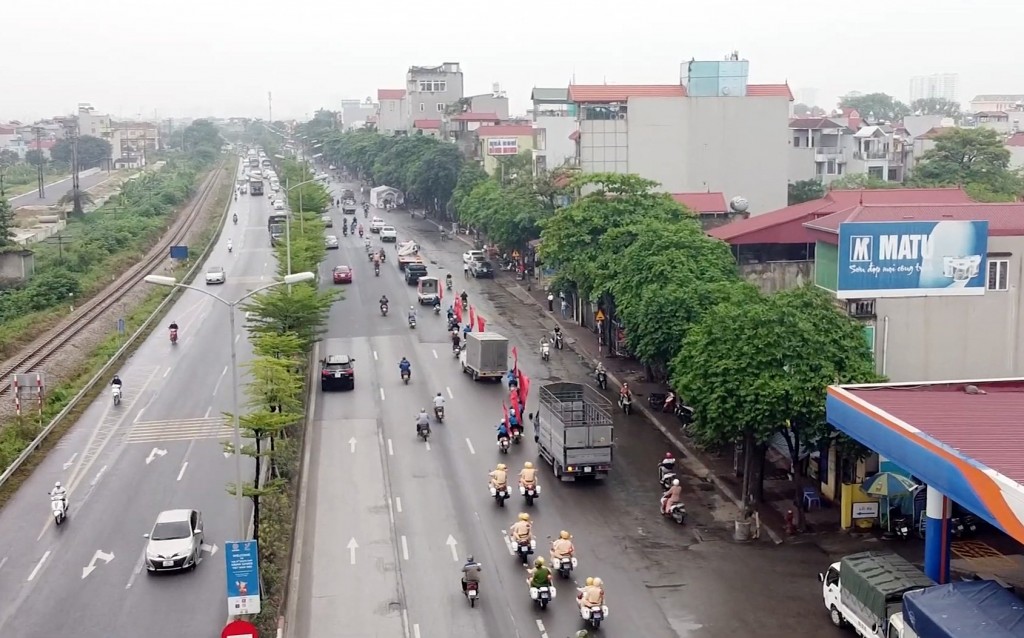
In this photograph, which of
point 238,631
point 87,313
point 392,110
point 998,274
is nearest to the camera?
point 238,631

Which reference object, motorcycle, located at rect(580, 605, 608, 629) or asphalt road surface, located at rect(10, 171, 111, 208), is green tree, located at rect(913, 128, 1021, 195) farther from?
asphalt road surface, located at rect(10, 171, 111, 208)

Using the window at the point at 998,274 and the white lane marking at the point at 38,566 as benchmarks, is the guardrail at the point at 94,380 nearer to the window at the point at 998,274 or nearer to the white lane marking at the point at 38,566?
the white lane marking at the point at 38,566

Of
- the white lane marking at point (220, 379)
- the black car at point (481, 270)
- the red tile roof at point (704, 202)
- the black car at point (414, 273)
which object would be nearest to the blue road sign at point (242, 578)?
the white lane marking at point (220, 379)

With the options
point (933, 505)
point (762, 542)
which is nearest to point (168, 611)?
point (762, 542)

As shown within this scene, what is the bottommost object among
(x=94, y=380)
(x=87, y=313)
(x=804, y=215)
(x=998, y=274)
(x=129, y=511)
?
(x=129, y=511)

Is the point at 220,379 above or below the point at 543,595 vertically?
above

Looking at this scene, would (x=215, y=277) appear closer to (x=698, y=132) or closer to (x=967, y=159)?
(x=698, y=132)

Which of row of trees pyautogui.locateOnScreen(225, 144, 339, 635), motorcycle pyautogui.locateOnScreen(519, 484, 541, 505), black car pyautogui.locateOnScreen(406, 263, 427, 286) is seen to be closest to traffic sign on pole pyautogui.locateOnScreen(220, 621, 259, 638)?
row of trees pyautogui.locateOnScreen(225, 144, 339, 635)

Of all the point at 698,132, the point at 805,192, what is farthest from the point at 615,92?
the point at 805,192
